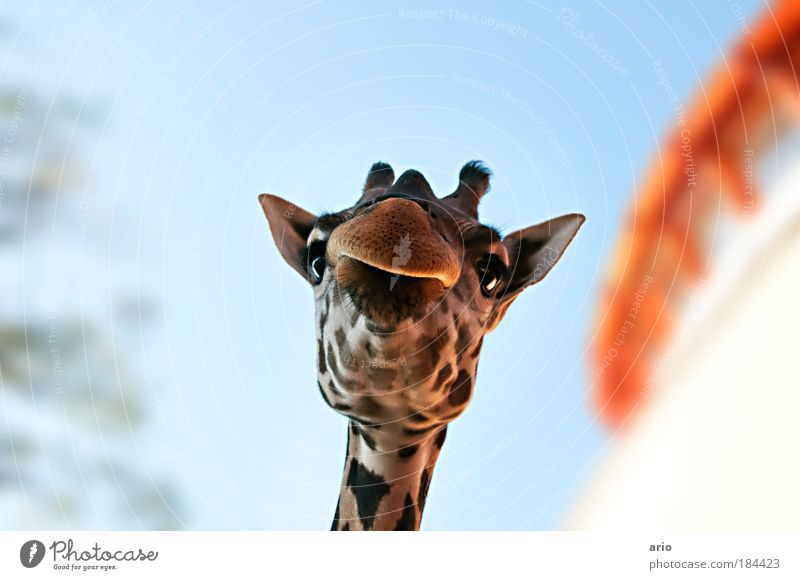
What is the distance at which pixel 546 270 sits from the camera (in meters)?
3.39

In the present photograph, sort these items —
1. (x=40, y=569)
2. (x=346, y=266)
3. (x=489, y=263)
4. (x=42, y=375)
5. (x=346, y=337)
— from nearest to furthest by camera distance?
(x=346, y=266)
(x=346, y=337)
(x=489, y=263)
(x=40, y=569)
(x=42, y=375)

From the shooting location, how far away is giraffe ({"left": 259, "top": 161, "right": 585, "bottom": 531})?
8.39 feet

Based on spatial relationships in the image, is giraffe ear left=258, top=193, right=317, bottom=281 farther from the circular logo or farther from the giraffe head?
the circular logo

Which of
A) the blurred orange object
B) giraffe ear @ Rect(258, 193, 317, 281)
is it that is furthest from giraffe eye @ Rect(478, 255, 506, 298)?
the blurred orange object

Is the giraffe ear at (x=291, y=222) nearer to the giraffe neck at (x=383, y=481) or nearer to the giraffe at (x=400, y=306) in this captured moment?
the giraffe at (x=400, y=306)

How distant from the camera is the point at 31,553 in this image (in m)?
3.40

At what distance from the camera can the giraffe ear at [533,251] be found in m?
3.35

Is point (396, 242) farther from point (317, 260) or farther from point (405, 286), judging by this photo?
point (317, 260)

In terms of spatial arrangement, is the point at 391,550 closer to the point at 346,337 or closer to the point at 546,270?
the point at 346,337

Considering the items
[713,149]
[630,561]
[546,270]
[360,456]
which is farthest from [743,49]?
[360,456]

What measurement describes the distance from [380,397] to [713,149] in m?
2.82

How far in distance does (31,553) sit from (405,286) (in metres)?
2.05

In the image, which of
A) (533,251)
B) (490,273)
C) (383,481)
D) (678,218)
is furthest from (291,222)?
(678,218)

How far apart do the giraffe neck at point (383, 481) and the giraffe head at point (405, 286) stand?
5 cm
